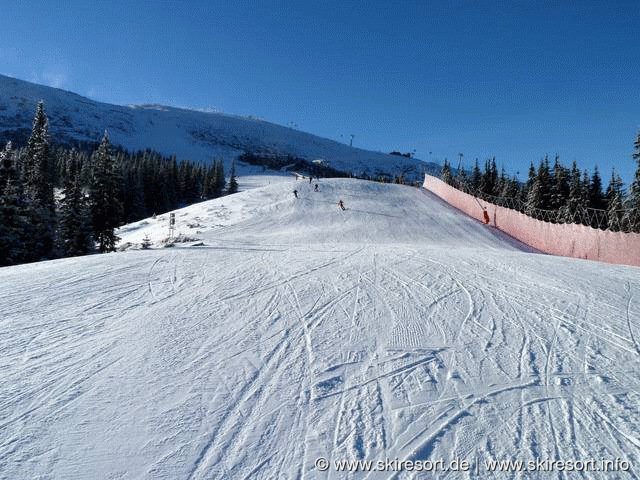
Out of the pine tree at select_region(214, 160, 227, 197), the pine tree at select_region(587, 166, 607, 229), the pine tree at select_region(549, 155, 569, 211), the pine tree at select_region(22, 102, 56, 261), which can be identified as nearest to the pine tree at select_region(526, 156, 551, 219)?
the pine tree at select_region(549, 155, 569, 211)

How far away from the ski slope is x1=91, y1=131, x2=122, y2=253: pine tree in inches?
725

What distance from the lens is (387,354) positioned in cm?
630

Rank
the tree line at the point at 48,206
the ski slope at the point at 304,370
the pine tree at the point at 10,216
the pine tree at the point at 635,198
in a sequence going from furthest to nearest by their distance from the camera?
1. the pine tree at the point at 635,198
2. the tree line at the point at 48,206
3. the pine tree at the point at 10,216
4. the ski slope at the point at 304,370

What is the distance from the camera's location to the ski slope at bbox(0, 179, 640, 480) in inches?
164

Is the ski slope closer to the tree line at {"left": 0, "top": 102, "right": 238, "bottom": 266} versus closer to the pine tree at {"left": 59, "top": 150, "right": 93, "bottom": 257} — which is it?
the tree line at {"left": 0, "top": 102, "right": 238, "bottom": 266}

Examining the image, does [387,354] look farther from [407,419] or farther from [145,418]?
[145,418]

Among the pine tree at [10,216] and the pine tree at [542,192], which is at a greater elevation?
the pine tree at [542,192]

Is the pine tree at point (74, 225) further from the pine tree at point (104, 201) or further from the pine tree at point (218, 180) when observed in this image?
the pine tree at point (218, 180)

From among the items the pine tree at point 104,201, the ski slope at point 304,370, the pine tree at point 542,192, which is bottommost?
the ski slope at point 304,370

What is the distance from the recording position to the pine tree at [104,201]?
28047mm

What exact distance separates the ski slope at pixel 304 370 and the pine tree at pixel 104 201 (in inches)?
725

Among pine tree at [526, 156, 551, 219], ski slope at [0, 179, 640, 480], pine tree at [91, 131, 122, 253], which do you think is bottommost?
ski slope at [0, 179, 640, 480]

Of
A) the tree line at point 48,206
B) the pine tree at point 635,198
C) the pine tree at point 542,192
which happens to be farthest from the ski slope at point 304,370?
the pine tree at point 542,192

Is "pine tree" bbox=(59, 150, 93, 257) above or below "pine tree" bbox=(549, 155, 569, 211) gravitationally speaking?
below
